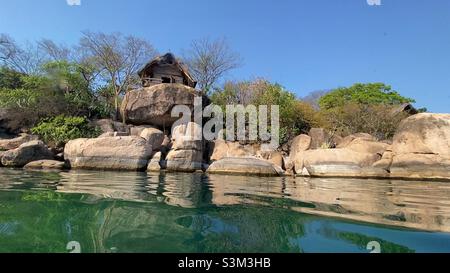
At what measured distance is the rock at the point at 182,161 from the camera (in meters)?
11.4

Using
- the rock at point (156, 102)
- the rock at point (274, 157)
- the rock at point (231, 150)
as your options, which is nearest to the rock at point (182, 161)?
the rock at point (231, 150)

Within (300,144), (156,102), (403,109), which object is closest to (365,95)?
(403,109)

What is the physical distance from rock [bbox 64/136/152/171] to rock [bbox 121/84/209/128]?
513 cm

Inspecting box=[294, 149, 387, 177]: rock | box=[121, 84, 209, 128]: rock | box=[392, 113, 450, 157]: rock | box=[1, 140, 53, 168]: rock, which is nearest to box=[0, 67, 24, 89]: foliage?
box=[121, 84, 209, 128]: rock

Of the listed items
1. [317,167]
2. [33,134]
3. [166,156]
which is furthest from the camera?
[33,134]

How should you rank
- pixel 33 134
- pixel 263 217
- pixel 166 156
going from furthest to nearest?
pixel 33 134 → pixel 166 156 → pixel 263 217

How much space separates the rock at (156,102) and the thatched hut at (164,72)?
4.12 m

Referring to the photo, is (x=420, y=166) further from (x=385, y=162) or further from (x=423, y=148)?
(x=385, y=162)

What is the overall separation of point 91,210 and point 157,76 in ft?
63.4

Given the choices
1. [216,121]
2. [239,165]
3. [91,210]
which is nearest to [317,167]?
[239,165]

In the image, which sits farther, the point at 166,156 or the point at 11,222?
the point at 166,156

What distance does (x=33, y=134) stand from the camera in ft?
47.7

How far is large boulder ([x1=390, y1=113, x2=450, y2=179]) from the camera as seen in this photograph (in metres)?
9.16

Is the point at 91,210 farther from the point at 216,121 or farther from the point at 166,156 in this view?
the point at 216,121
